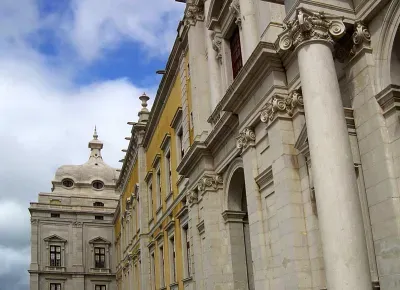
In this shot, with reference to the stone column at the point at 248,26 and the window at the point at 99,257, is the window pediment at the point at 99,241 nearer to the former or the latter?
the window at the point at 99,257

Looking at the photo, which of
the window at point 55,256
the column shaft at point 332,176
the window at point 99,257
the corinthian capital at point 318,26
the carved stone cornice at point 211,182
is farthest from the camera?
the window at point 99,257

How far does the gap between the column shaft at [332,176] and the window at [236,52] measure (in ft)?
18.9

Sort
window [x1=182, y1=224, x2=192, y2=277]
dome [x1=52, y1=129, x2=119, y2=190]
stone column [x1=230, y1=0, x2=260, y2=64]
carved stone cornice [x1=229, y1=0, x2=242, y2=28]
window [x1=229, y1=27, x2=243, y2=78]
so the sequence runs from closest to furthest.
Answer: stone column [x1=230, y1=0, x2=260, y2=64] → carved stone cornice [x1=229, y1=0, x2=242, y2=28] → window [x1=229, y1=27, x2=243, y2=78] → window [x1=182, y1=224, x2=192, y2=277] → dome [x1=52, y1=129, x2=119, y2=190]

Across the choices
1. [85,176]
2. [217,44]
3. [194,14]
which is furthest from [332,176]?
[85,176]

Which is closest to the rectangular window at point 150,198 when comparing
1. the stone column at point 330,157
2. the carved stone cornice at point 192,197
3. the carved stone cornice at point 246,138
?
the carved stone cornice at point 192,197

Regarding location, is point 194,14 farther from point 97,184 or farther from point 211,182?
point 97,184

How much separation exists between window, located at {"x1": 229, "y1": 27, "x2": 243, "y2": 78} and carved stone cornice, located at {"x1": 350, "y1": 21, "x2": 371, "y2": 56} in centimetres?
579

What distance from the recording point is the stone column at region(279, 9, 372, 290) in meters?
8.03

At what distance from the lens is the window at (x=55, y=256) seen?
46213mm

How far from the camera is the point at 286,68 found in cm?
1152

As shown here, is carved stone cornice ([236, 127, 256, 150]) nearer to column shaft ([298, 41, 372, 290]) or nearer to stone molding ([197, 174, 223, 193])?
stone molding ([197, 174, 223, 193])

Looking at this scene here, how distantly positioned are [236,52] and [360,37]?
6.36 metres

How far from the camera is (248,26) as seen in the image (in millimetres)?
13289

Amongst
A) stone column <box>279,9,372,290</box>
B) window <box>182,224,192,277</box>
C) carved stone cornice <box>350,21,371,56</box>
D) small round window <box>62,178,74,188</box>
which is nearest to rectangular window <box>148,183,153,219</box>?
window <box>182,224,192,277</box>
